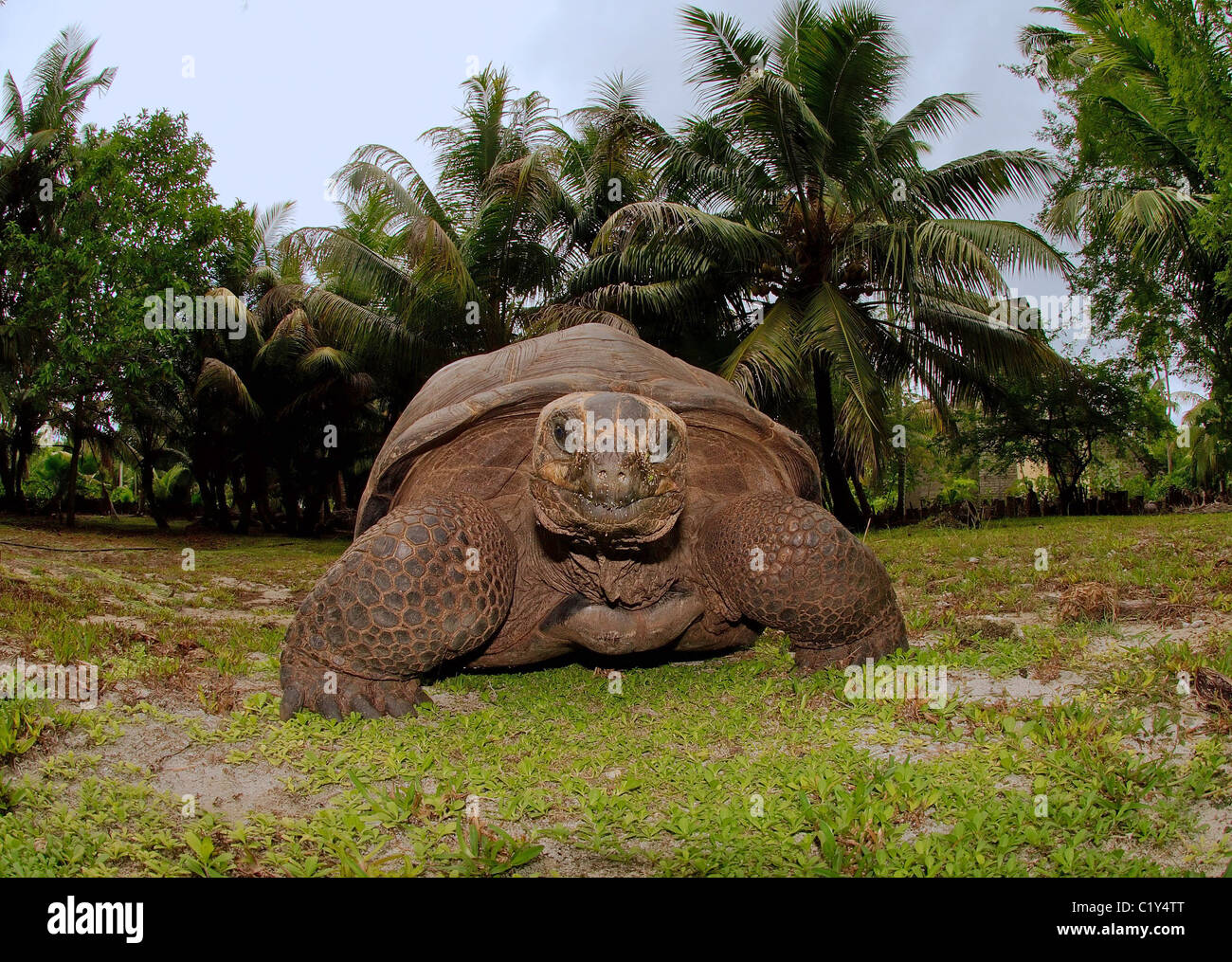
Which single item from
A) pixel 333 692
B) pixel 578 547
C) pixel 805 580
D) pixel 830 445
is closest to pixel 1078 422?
pixel 830 445

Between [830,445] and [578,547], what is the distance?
1218 centimetres

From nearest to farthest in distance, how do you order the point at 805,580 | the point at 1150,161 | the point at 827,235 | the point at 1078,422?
the point at 805,580
the point at 1150,161
the point at 827,235
the point at 1078,422

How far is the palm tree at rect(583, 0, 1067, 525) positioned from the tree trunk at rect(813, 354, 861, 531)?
0.05m

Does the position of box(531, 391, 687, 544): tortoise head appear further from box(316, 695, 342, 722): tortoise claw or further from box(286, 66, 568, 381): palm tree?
box(286, 66, 568, 381): palm tree

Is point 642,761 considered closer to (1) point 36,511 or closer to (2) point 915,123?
(2) point 915,123

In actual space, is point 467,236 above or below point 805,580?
above

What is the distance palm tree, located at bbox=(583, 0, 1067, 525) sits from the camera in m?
11.5

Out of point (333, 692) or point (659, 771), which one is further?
point (333, 692)

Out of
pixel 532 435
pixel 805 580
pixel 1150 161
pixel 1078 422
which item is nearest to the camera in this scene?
pixel 805 580

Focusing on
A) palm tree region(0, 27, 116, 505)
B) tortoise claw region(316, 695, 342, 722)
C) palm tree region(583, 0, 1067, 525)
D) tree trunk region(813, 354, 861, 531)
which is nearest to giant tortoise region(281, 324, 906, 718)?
tortoise claw region(316, 695, 342, 722)

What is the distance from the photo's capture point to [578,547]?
9.03 ft

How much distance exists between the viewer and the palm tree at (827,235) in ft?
37.6

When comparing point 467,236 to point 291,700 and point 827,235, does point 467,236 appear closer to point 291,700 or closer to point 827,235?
point 827,235
